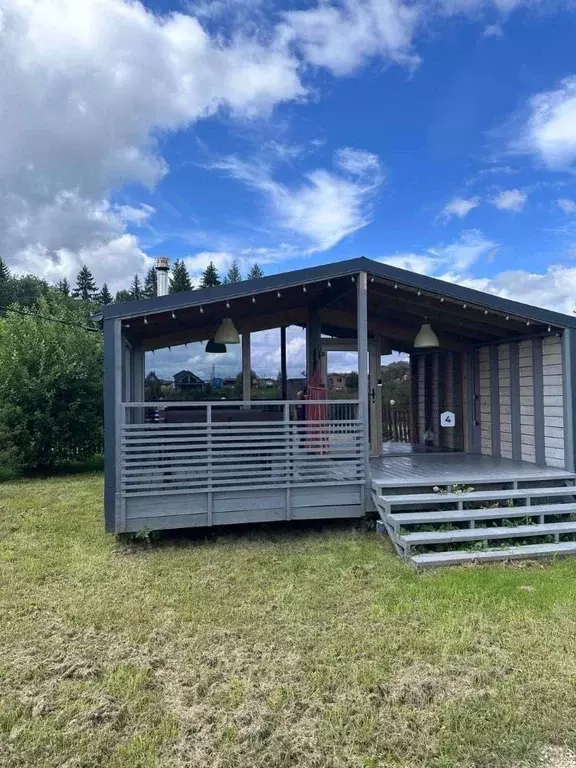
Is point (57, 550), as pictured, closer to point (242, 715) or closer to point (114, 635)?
point (114, 635)

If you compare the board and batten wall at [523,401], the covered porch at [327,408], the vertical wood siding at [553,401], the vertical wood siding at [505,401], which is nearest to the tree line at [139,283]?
the covered porch at [327,408]

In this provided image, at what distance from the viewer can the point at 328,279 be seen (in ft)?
18.3

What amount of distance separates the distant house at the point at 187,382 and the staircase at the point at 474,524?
3.07 metres

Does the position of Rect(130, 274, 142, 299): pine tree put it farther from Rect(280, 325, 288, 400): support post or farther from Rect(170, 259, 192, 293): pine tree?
Rect(280, 325, 288, 400): support post

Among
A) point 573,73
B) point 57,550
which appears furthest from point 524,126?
point 57,550

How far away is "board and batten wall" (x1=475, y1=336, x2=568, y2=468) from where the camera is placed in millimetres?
6152

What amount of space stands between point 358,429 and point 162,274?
3767 mm

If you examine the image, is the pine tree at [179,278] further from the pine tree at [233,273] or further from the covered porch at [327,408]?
the covered porch at [327,408]

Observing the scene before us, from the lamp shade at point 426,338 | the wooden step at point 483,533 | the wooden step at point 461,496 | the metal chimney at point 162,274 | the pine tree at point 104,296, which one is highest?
the pine tree at point 104,296

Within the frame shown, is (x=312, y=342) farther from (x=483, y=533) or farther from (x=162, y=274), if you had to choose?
(x=483, y=533)

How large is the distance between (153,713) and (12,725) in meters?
0.66

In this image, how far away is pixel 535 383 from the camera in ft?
21.3

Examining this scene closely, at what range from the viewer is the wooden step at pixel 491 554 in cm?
426

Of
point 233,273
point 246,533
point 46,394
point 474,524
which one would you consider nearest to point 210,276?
point 233,273
